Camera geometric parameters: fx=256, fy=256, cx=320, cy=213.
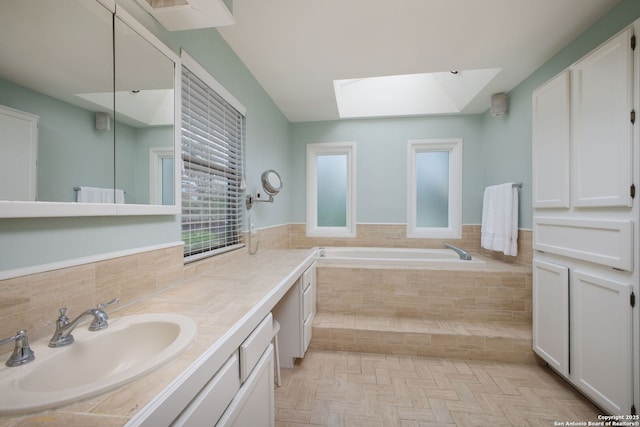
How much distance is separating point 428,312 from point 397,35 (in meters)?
2.37

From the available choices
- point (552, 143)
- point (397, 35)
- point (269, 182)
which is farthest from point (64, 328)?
point (552, 143)

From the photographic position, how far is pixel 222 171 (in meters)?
1.91

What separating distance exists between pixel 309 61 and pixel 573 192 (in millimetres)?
2143

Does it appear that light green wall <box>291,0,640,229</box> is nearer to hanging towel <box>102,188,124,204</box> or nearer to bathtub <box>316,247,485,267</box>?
bathtub <box>316,247,485,267</box>

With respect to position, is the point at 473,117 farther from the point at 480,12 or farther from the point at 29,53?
the point at 29,53

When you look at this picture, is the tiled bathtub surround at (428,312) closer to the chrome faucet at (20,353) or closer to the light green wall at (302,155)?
the light green wall at (302,155)

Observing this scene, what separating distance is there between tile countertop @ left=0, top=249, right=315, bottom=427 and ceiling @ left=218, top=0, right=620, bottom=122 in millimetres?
1651

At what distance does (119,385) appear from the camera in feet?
1.77

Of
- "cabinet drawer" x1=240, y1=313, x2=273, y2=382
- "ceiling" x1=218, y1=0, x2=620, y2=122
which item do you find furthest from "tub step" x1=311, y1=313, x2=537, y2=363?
"ceiling" x1=218, y1=0, x2=620, y2=122

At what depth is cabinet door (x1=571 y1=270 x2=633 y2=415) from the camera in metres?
1.33

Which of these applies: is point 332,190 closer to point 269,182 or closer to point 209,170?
point 269,182

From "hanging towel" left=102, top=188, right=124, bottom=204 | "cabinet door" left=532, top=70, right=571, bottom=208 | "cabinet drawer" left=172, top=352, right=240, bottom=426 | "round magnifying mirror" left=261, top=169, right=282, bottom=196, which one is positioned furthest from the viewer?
"round magnifying mirror" left=261, top=169, right=282, bottom=196

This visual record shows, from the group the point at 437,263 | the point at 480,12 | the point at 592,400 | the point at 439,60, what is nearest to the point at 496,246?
the point at 437,263

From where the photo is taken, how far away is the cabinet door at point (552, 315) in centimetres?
171
